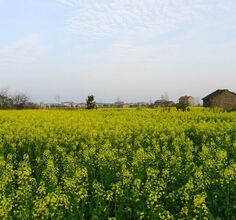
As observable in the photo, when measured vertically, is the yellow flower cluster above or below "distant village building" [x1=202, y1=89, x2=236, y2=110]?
below

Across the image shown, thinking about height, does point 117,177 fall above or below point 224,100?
below

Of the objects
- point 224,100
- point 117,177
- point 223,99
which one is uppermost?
point 223,99

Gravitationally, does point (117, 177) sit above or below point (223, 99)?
below

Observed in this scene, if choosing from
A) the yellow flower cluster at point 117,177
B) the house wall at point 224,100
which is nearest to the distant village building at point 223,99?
the house wall at point 224,100

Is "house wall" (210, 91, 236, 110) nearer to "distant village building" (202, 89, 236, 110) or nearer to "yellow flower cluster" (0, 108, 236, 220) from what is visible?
"distant village building" (202, 89, 236, 110)

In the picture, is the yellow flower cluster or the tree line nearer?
the yellow flower cluster

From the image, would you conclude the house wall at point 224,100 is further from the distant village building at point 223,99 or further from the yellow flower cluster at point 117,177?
the yellow flower cluster at point 117,177

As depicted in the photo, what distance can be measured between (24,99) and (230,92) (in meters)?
37.1

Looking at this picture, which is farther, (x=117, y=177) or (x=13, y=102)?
(x=13, y=102)

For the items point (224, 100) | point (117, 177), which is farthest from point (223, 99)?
point (117, 177)

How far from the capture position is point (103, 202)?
7.45m

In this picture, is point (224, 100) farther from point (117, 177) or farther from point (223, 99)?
point (117, 177)

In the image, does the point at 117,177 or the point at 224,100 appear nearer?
the point at 117,177

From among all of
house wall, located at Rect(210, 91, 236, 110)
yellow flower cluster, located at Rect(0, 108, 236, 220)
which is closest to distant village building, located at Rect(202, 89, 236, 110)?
house wall, located at Rect(210, 91, 236, 110)
